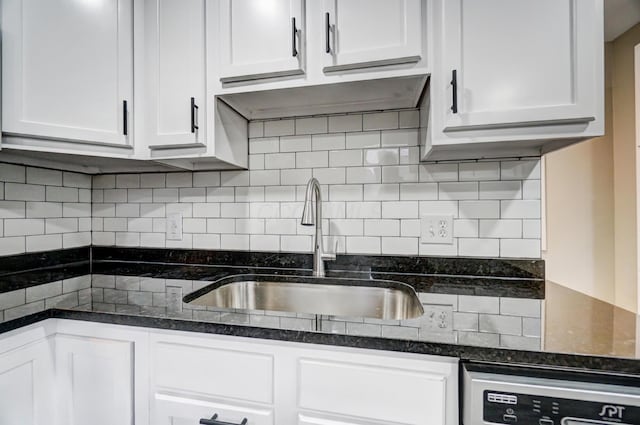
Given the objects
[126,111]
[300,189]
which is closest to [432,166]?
[300,189]

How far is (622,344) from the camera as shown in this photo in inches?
24.0

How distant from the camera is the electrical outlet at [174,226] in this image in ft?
4.98

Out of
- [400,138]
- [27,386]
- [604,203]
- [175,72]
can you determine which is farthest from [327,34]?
[604,203]

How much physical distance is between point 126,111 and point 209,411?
1.10 meters

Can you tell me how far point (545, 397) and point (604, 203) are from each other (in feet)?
7.56

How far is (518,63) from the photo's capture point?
3.00ft

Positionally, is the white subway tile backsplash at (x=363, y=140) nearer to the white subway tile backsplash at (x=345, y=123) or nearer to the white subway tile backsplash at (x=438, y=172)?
the white subway tile backsplash at (x=345, y=123)

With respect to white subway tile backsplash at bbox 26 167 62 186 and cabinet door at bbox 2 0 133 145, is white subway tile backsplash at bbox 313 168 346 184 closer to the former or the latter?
cabinet door at bbox 2 0 133 145

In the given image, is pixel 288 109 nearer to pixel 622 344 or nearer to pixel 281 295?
pixel 281 295

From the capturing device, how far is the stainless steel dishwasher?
0.56 meters

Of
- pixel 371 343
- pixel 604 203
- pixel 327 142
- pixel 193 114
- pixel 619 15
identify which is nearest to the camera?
pixel 371 343

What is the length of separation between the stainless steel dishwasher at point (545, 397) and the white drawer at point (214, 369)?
46cm

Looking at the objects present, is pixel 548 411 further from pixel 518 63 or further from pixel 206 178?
pixel 206 178

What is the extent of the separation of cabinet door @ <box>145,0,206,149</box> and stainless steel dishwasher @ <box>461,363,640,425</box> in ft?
3.71
